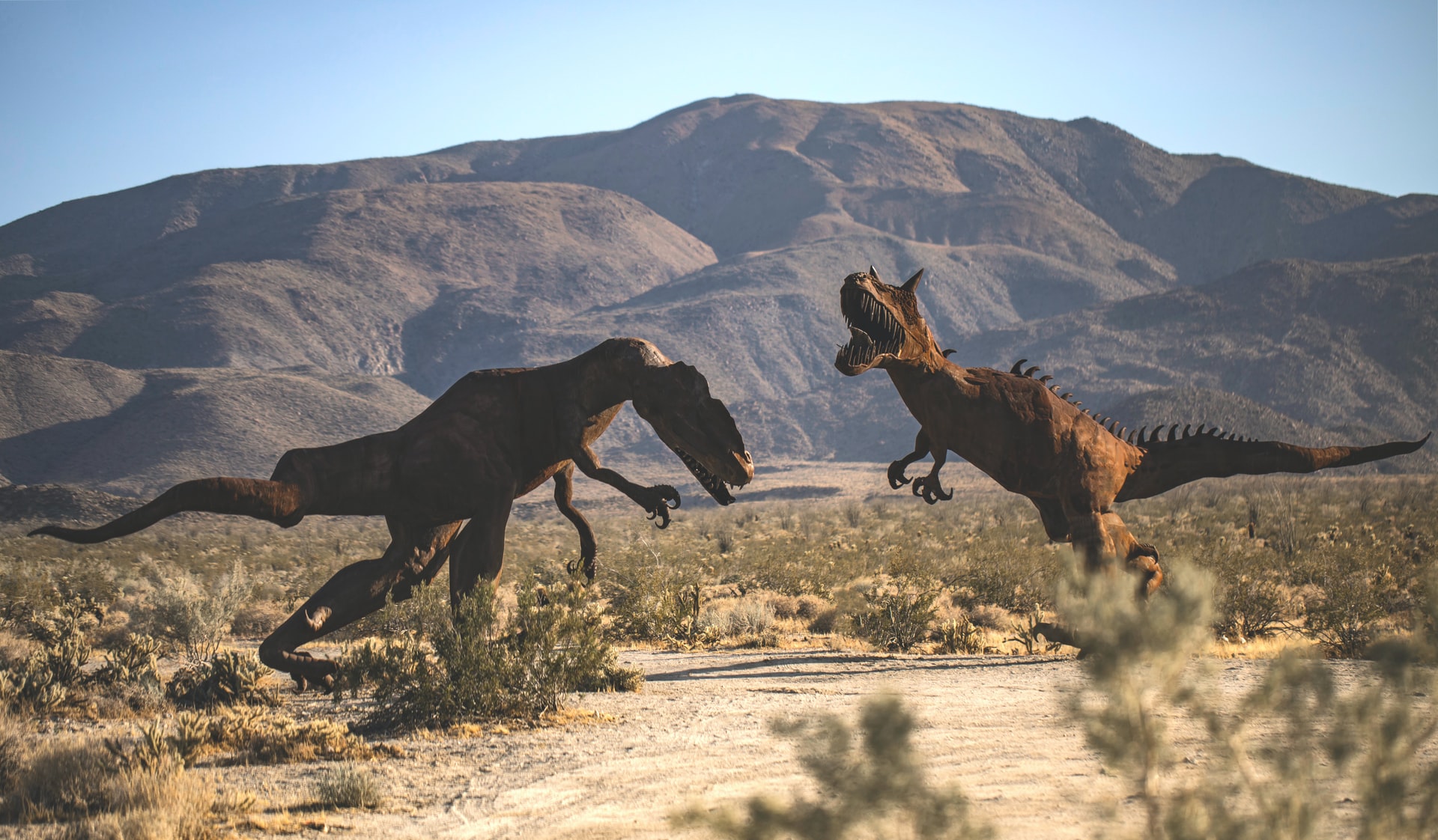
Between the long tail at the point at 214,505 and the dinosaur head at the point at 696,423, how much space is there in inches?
91.5

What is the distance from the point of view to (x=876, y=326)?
328 inches

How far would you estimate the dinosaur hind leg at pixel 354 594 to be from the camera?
7.86 m

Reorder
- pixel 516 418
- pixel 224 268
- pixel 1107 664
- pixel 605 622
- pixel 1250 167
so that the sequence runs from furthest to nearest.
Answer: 1. pixel 1250 167
2. pixel 224 268
3. pixel 605 622
4. pixel 516 418
5. pixel 1107 664

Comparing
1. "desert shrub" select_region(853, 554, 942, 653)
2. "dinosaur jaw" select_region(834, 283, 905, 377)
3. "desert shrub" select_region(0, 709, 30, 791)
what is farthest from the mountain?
"dinosaur jaw" select_region(834, 283, 905, 377)

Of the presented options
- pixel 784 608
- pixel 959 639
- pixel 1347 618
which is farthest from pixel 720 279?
pixel 1347 618

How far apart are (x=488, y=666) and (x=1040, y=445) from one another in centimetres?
441

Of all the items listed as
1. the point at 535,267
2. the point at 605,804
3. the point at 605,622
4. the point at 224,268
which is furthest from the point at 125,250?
the point at 605,804

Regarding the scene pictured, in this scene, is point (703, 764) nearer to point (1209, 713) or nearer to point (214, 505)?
point (214, 505)

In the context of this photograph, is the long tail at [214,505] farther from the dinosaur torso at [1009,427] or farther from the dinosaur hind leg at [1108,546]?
the dinosaur hind leg at [1108,546]

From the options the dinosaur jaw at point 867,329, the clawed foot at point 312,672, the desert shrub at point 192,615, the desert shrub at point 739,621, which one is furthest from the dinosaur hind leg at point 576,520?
the desert shrub at point 192,615

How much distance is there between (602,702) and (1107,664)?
584cm

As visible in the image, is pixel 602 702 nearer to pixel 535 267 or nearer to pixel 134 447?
pixel 134 447

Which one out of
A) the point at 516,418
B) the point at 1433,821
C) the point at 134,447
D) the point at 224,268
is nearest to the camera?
the point at 1433,821

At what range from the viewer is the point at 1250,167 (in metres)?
138
